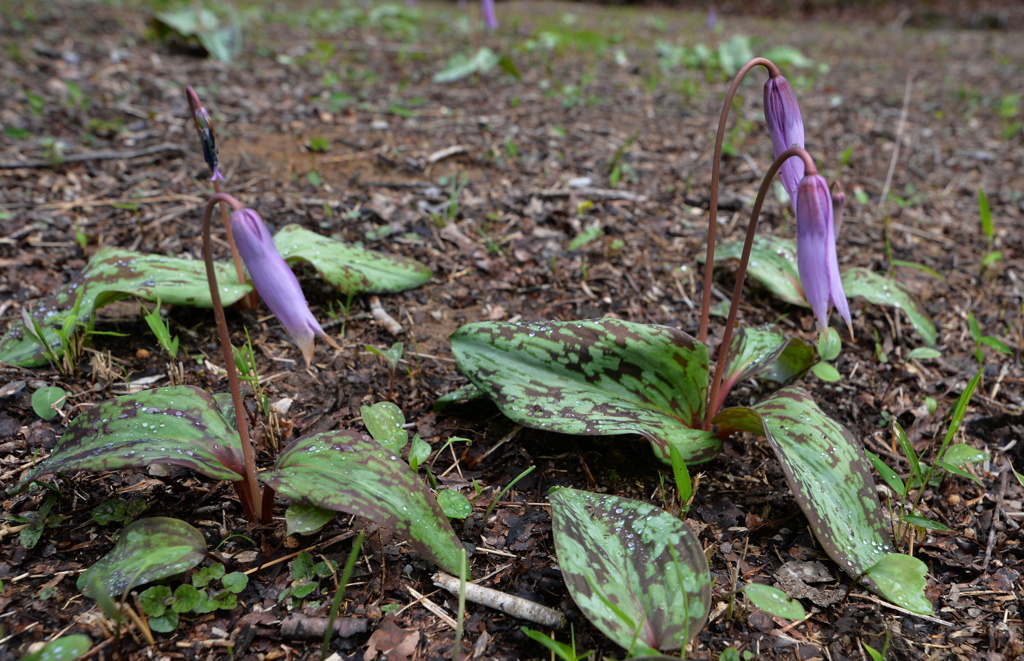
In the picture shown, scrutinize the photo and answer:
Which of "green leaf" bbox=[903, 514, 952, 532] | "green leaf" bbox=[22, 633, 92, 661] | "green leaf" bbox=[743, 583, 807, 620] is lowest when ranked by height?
"green leaf" bbox=[903, 514, 952, 532]

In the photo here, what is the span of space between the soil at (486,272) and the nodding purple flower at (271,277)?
21.1 inches

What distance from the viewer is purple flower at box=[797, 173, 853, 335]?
1.36 meters

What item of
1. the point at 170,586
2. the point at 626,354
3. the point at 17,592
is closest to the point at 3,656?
the point at 17,592

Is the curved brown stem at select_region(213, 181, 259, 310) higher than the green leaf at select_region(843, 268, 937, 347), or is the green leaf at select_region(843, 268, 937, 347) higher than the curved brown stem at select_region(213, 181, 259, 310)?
the curved brown stem at select_region(213, 181, 259, 310)

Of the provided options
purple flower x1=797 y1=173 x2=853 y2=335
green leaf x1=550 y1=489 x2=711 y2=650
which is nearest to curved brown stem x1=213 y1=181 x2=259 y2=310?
green leaf x1=550 y1=489 x2=711 y2=650

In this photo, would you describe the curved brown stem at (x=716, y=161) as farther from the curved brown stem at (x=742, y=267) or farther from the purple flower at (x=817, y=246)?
the purple flower at (x=817, y=246)

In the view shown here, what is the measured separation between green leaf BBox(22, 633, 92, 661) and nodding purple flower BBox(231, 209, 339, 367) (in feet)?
2.24

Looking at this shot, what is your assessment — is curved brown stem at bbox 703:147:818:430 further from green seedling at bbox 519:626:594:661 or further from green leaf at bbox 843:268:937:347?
green leaf at bbox 843:268:937:347

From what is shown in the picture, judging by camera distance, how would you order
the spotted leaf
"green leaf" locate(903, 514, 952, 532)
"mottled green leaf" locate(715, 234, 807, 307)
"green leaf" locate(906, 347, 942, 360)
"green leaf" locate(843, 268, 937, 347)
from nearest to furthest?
"green leaf" locate(903, 514, 952, 532), the spotted leaf, "green leaf" locate(906, 347, 942, 360), "green leaf" locate(843, 268, 937, 347), "mottled green leaf" locate(715, 234, 807, 307)

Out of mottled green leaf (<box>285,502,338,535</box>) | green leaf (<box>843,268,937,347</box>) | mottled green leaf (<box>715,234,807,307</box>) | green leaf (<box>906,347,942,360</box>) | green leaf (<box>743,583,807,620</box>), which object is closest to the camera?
green leaf (<box>743,583,807,620</box>)

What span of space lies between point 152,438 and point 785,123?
1.68 metres

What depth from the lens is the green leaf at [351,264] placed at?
7.58 ft

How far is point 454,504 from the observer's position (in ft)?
5.26

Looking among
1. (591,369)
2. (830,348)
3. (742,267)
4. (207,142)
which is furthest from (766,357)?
(207,142)
